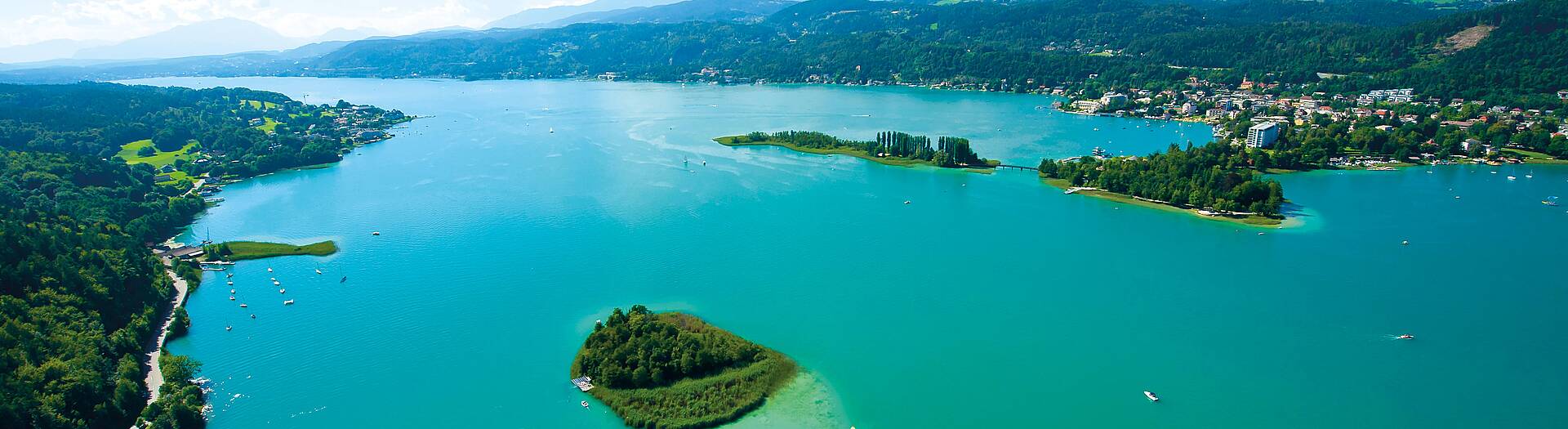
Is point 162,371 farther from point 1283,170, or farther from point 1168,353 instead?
point 1283,170

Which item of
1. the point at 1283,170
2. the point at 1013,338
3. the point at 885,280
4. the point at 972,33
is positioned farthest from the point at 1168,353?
the point at 972,33

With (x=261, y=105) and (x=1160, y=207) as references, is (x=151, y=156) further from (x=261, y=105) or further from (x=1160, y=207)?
(x=1160, y=207)

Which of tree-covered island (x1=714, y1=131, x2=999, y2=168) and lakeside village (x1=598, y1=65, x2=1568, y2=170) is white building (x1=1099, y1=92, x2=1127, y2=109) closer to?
lakeside village (x1=598, y1=65, x2=1568, y2=170)

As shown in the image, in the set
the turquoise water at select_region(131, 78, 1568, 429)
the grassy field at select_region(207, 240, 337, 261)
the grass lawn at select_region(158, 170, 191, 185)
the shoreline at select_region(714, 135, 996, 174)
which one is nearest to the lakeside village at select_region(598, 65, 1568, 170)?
the turquoise water at select_region(131, 78, 1568, 429)

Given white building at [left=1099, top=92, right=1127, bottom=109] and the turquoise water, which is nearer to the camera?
the turquoise water

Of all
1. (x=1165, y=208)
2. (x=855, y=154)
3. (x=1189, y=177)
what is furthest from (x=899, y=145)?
(x=1165, y=208)

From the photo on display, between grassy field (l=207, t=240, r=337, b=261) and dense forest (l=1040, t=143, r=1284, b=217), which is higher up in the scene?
dense forest (l=1040, t=143, r=1284, b=217)

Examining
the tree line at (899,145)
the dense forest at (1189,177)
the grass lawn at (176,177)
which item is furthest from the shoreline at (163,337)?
the dense forest at (1189,177)
